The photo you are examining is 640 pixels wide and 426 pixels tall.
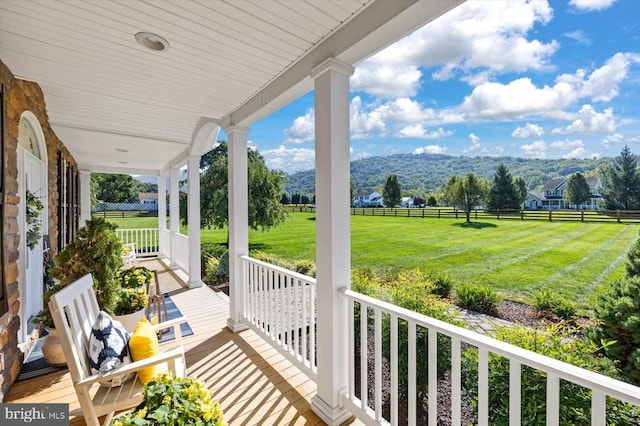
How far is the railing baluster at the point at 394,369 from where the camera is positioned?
171 centimetres

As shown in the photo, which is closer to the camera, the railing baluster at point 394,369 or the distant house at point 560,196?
the railing baluster at point 394,369

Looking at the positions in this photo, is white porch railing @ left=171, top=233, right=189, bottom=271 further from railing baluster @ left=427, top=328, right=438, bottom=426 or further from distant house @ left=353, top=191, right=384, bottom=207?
railing baluster @ left=427, top=328, right=438, bottom=426

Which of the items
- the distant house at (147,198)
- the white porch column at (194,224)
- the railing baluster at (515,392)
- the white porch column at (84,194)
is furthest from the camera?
the distant house at (147,198)

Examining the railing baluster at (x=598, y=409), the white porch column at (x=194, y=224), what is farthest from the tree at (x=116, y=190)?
the railing baluster at (x=598, y=409)

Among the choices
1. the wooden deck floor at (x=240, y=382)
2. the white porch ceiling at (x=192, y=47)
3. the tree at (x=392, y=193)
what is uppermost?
the white porch ceiling at (x=192, y=47)

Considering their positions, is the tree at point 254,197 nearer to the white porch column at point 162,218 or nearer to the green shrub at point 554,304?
the white porch column at point 162,218

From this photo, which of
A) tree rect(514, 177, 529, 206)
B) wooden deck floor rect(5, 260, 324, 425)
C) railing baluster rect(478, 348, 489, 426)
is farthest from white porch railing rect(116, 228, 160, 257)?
railing baluster rect(478, 348, 489, 426)

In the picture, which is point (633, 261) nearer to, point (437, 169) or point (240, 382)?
point (240, 382)

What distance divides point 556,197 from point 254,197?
261 inches

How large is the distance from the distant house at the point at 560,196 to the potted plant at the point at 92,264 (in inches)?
221

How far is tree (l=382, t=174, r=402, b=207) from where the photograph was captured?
6.70 metres

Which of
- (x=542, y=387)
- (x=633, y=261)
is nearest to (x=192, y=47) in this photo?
(x=542, y=387)

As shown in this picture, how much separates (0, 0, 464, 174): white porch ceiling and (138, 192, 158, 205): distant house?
14604mm

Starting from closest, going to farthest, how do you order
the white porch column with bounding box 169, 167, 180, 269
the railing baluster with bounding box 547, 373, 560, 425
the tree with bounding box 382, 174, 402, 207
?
the railing baluster with bounding box 547, 373, 560, 425, the tree with bounding box 382, 174, 402, 207, the white porch column with bounding box 169, 167, 180, 269
